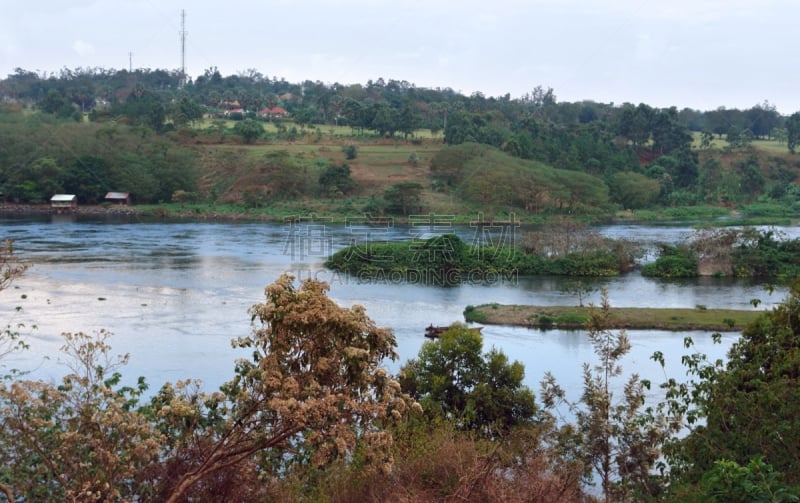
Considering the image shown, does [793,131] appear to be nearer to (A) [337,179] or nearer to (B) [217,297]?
(A) [337,179]

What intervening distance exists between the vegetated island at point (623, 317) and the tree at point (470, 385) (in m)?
8.76

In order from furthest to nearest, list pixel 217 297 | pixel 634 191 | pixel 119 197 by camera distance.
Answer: pixel 634 191
pixel 119 197
pixel 217 297

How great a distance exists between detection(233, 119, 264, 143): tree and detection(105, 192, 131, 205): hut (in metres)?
13.7

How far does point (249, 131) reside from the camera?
6388cm

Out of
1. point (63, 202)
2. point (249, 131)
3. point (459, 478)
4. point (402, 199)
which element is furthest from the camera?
point (249, 131)

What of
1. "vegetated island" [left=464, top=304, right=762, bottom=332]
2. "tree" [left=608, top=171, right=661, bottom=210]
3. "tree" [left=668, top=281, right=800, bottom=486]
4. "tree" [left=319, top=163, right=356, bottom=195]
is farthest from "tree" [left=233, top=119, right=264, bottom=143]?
"tree" [left=668, top=281, right=800, bottom=486]

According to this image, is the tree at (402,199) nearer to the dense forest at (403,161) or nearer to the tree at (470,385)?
the dense forest at (403,161)

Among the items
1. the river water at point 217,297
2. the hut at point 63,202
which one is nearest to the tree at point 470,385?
the river water at point 217,297

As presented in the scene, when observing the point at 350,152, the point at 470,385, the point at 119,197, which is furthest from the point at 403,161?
the point at 470,385

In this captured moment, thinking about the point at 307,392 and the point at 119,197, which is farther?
the point at 119,197

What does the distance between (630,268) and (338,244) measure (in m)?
13.1

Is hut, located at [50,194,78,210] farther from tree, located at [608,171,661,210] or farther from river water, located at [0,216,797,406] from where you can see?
tree, located at [608,171,661,210]

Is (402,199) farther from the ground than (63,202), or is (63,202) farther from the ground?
(402,199)

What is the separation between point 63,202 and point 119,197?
3.24 meters
